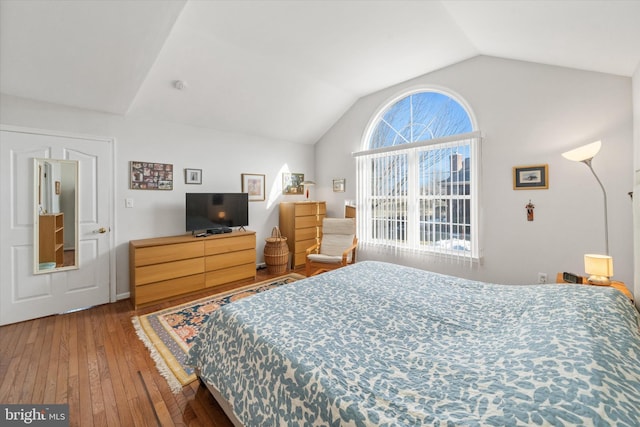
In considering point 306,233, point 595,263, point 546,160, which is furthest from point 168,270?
point 546,160

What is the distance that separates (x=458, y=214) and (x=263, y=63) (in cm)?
309

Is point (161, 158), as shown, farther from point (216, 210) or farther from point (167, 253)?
point (167, 253)

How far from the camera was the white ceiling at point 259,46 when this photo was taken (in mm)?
1792

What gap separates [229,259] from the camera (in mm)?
3709

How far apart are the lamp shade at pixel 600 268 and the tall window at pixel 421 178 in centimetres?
116

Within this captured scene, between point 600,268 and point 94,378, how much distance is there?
12.6ft

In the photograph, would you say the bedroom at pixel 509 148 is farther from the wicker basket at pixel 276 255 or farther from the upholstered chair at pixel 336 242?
the wicker basket at pixel 276 255

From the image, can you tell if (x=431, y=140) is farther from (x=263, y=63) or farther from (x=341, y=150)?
(x=263, y=63)

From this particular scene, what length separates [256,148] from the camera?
14.6ft

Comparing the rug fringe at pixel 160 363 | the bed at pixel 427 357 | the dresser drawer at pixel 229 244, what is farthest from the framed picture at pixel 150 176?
the bed at pixel 427 357

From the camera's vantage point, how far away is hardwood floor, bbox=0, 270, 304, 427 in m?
1.52

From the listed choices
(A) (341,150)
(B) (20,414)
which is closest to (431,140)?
(A) (341,150)

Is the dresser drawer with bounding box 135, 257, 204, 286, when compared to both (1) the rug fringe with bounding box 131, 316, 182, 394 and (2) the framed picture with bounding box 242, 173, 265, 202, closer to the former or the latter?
(1) the rug fringe with bounding box 131, 316, 182, 394

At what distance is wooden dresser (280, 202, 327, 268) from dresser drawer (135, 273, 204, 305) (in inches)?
62.7
